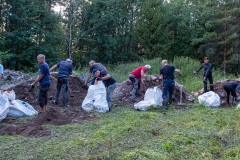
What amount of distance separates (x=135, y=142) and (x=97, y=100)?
10.2ft

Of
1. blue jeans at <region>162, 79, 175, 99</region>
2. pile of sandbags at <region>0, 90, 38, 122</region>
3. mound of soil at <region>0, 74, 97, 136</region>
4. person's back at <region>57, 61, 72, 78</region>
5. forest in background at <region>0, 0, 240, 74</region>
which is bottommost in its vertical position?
mound of soil at <region>0, 74, 97, 136</region>

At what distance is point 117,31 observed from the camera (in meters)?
29.0

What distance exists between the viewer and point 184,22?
26969 mm

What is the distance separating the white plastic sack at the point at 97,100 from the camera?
7211 mm

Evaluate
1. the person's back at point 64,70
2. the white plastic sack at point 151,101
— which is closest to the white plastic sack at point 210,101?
the white plastic sack at point 151,101

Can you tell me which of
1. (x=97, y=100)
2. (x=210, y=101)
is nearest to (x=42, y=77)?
(x=97, y=100)

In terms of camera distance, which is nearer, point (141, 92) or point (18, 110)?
point (18, 110)

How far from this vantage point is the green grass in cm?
374

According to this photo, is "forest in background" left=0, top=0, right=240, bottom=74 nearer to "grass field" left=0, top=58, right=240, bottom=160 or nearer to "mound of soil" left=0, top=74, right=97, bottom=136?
"mound of soil" left=0, top=74, right=97, bottom=136

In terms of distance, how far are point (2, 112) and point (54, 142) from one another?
203cm

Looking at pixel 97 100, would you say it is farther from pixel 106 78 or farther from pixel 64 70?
pixel 64 70

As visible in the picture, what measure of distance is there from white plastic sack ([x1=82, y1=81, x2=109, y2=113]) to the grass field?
1166mm

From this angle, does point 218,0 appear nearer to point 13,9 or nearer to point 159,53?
point 159,53

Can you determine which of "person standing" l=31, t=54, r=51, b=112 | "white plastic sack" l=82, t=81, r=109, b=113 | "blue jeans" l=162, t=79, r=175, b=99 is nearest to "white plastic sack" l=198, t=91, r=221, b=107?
"blue jeans" l=162, t=79, r=175, b=99
